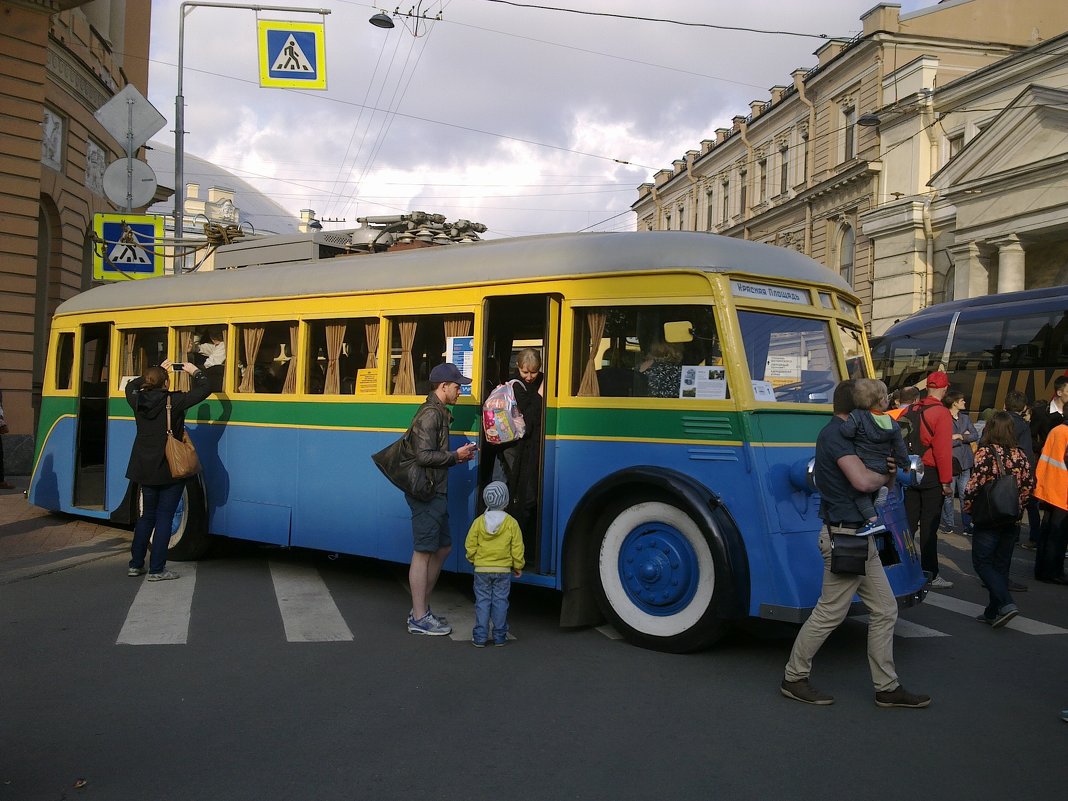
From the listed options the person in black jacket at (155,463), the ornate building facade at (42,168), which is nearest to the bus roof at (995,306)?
the person in black jacket at (155,463)

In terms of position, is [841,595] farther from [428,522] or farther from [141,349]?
[141,349]

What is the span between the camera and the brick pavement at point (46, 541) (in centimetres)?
865

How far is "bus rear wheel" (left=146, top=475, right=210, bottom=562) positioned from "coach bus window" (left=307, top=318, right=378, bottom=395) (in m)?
1.67

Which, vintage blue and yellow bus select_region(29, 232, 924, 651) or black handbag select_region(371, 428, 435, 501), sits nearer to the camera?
vintage blue and yellow bus select_region(29, 232, 924, 651)

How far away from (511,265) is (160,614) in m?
3.54

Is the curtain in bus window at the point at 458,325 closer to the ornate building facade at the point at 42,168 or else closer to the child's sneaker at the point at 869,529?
the child's sneaker at the point at 869,529

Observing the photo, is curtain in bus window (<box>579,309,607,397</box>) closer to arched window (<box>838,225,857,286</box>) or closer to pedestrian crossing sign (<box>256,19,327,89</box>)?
pedestrian crossing sign (<box>256,19,327,89</box>)

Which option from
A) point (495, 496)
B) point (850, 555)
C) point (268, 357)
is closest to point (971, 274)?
point (268, 357)

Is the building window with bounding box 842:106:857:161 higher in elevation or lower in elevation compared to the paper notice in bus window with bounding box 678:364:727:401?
higher

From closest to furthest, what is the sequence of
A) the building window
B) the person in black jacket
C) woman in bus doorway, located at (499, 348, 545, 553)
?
woman in bus doorway, located at (499, 348, 545, 553) → the person in black jacket → the building window

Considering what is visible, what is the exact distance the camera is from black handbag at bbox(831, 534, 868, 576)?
5.01m

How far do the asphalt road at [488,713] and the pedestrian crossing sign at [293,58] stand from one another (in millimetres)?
8103

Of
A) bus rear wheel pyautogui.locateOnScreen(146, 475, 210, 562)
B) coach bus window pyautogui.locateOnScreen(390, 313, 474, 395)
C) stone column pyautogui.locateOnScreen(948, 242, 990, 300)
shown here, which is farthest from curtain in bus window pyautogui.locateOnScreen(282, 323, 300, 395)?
stone column pyautogui.locateOnScreen(948, 242, 990, 300)

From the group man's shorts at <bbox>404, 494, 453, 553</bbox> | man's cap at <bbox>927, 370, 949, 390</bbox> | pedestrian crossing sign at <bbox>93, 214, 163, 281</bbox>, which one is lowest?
man's shorts at <bbox>404, 494, 453, 553</bbox>
